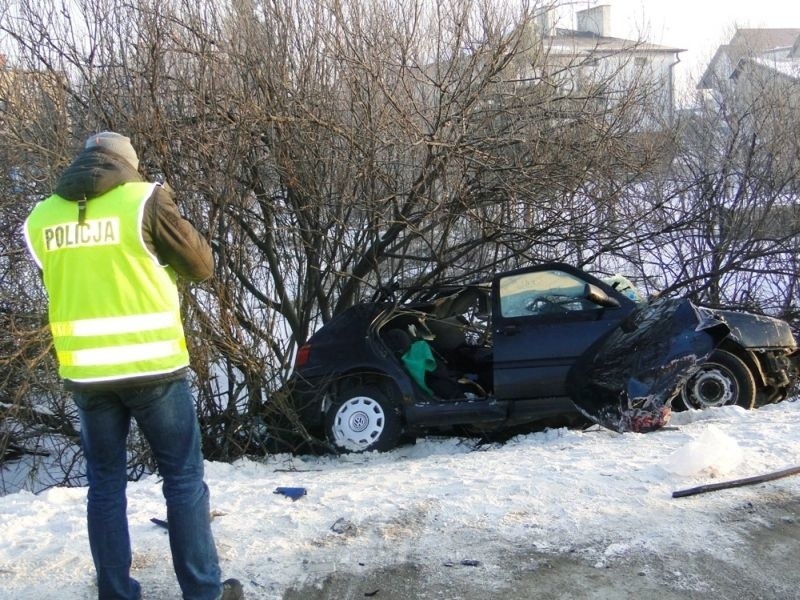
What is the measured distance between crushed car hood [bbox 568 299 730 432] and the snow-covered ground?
63 cm

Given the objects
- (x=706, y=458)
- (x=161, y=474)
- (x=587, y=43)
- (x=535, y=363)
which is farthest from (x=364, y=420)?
(x=587, y=43)

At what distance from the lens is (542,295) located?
23.8 ft

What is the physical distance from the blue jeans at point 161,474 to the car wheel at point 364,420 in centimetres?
419

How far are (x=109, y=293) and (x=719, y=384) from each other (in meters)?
5.77

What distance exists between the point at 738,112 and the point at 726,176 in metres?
2.71

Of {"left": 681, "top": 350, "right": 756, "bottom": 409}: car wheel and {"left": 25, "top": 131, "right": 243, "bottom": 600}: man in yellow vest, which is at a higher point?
{"left": 25, "top": 131, "right": 243, "bottom": 600}: man in yellow vest

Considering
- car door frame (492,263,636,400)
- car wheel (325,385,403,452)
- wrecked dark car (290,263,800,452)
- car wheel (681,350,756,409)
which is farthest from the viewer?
car wheel (325,385,403,452)

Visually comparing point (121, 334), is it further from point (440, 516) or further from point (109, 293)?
point (440, 516)

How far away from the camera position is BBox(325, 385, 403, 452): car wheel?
727 cm

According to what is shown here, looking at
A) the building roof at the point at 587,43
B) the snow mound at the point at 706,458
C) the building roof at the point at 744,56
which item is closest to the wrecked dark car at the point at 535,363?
the snow mound at the point at 706,458

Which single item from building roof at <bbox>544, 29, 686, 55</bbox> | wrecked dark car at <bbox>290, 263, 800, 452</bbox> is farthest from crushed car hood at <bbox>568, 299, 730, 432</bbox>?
building roof at <bbox>544, 29, 686, 55</bbox>

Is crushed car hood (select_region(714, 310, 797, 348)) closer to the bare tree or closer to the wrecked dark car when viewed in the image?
the wrecked dark car

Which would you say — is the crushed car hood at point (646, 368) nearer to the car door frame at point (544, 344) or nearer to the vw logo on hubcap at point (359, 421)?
the car door frame at point (544, 344)

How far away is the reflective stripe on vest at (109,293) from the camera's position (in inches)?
113
